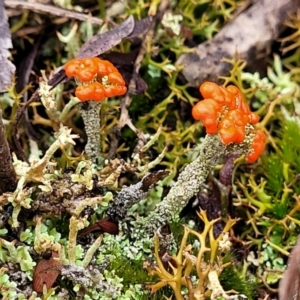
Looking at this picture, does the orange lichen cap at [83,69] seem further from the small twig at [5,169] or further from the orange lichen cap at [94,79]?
the small twig at [5,169]

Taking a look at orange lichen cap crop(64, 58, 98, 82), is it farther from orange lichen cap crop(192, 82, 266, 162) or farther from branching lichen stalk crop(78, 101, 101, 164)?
orange lichen cap crop(192, 82, 266, 162)

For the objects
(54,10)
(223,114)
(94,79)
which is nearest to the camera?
(223,114)

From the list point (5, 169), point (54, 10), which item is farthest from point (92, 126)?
point (54, 10)

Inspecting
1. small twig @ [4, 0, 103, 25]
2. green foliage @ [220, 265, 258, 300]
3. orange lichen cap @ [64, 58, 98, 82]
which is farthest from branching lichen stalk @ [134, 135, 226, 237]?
small twig @ [4, 0, 103, 25]

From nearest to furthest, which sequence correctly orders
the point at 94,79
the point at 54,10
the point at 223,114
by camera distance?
the point at 223,114, the point at 94,79, the point at 54,10

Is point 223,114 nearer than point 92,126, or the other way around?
point 223,114

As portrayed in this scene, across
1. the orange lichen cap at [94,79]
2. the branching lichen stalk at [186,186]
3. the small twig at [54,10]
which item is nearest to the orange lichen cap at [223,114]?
the branching lichen stalk at [186,186]

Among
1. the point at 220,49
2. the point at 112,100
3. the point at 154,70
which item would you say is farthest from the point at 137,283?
the point at 220,49

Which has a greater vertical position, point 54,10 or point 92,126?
point 54,10

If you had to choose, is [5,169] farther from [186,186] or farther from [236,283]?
[236,283]
